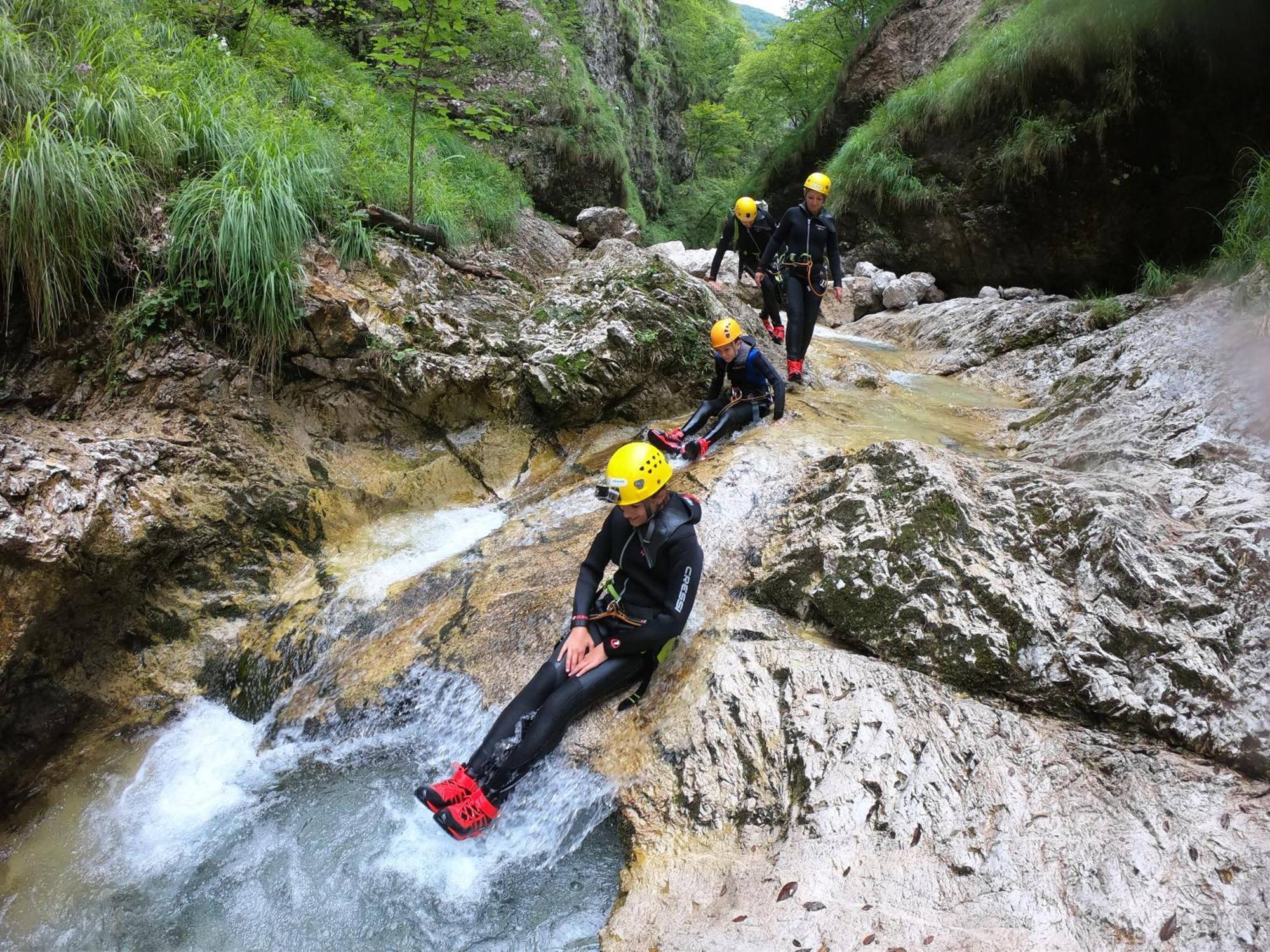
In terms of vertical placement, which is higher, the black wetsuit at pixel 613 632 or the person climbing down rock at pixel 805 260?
the person climbing down rock at pixel 805 260

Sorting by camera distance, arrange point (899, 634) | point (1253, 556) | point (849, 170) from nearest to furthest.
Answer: point (1253, 556) < point (899, 634) < point (849, 170)

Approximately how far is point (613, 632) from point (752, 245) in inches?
290

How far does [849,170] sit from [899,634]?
41.3 ft

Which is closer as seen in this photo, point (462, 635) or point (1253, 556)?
point (1253, 556)

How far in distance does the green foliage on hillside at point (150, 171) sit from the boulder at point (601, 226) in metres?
5.74

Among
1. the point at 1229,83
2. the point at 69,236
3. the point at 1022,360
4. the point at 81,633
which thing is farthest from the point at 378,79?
the point at 1229,83

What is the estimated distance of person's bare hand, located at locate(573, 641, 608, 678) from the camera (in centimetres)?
328

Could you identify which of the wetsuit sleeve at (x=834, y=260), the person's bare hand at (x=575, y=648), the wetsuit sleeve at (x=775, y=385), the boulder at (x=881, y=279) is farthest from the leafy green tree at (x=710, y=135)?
the person's bare hand at (x=575, y=648)

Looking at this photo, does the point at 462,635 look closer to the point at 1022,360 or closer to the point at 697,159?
the point at 1022,360

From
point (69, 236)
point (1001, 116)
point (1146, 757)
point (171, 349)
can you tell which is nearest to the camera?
point (1146, 757)

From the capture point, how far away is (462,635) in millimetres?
3857

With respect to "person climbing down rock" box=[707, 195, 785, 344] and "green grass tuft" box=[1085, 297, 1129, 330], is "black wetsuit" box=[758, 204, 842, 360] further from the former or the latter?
"green grass tuft" box=[1085, 297, 1129, 330]

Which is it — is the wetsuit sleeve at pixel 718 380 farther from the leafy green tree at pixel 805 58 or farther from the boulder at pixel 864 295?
the leafy green tree at pixel 805 58

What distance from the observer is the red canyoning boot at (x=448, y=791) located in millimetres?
2947
